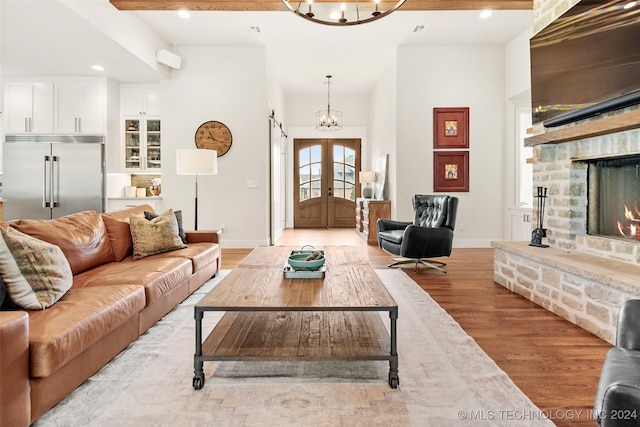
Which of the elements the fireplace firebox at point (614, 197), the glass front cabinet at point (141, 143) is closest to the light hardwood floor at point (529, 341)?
the fireplace firebox at point (614, 197)

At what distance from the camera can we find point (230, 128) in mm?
6105

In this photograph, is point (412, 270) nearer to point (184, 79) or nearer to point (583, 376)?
point (583, 376)

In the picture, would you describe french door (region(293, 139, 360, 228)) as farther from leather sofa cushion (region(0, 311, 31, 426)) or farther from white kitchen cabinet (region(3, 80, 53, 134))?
leather sofa cushion (region(0, 311, 31, 426))

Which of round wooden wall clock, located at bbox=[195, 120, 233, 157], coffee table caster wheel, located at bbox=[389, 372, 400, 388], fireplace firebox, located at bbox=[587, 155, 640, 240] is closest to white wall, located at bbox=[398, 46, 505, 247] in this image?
round wooden wall clock, located at bbox=[195, 120, 233, 157]

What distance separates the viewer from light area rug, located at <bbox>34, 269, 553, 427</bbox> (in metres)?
1.54

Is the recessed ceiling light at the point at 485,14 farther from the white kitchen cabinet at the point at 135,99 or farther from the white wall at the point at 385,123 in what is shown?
the white kitchen cabinet at the point at 135,99

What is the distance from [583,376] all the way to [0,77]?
7931mm

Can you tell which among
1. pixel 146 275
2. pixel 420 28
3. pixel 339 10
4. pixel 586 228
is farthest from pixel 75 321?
pixel 420 28

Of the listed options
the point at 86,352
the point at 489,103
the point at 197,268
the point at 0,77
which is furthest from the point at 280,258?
the point at 0,77

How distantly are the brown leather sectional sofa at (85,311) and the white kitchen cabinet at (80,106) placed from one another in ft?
10.6

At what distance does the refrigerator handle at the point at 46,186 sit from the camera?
5.89 m

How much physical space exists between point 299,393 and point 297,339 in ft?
0.92

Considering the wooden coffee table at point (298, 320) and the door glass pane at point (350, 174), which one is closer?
the wooden coffee table at point (298, 320)

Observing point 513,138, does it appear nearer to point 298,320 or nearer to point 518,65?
point 518,65
